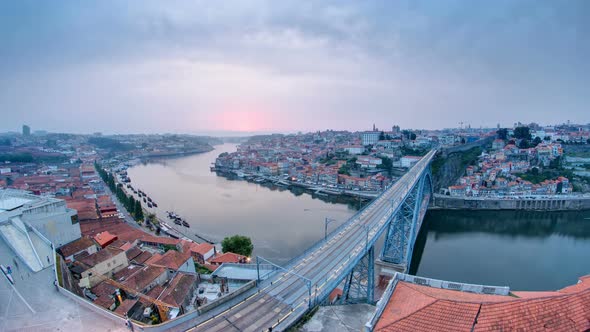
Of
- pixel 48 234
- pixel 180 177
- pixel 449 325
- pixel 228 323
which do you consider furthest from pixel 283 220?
pixel 180 177

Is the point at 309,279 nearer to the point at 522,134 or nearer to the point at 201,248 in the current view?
the point at 201,248

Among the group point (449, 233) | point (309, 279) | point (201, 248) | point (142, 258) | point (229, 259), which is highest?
point (309, 279)

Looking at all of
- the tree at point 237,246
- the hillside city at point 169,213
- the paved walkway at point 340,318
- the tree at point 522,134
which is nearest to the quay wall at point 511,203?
the hillside city at point 169,213

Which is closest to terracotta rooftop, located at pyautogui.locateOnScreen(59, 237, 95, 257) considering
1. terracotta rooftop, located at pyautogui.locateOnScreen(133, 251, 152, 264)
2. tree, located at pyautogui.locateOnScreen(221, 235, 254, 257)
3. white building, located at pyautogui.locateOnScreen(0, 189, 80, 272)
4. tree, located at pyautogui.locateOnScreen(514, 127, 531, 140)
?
white building, located at pyautogui.locateOnScreen(0, 189, 80, 272)

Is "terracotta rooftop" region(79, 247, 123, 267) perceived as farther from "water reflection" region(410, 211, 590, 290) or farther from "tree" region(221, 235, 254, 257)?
"water reflection" region(410, 211, 590, 290)

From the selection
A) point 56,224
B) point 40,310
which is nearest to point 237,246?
point 56,224

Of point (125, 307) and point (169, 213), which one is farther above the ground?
point (125, 307)
